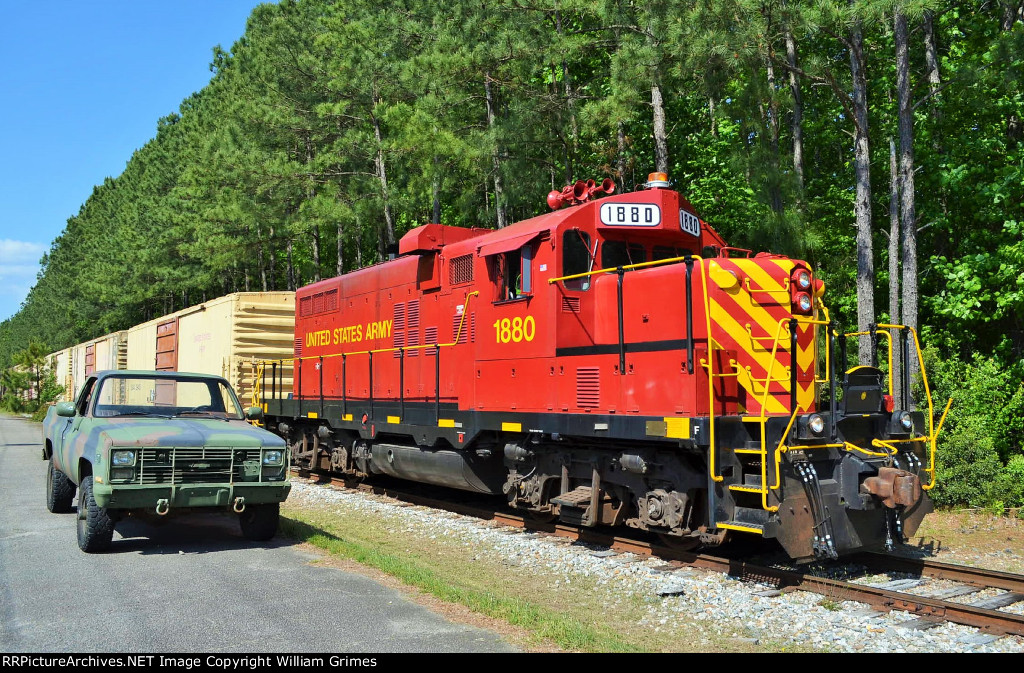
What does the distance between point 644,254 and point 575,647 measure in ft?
16.1

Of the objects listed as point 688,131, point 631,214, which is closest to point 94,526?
point 631,214

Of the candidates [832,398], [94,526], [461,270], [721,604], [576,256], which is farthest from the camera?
[461,270]

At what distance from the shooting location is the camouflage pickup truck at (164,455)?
7.69m

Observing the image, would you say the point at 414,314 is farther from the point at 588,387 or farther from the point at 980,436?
the point at 980,436

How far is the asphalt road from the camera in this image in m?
5.15

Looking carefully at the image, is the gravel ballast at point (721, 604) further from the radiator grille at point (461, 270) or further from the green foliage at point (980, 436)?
the green foliage at point (980, 436)

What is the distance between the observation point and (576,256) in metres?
8.73

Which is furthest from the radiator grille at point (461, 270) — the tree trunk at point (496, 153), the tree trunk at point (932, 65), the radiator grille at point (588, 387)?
the tree trunk at point (932, 65)

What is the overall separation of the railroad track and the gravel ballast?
0.08m

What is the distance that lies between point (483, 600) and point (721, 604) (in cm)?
194

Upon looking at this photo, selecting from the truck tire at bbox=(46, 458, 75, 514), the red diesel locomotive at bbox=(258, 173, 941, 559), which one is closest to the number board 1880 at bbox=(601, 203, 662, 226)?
the red diesel locomotive at bbox=(258, 173, 941, 559)

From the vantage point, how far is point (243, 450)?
825 centimetres
